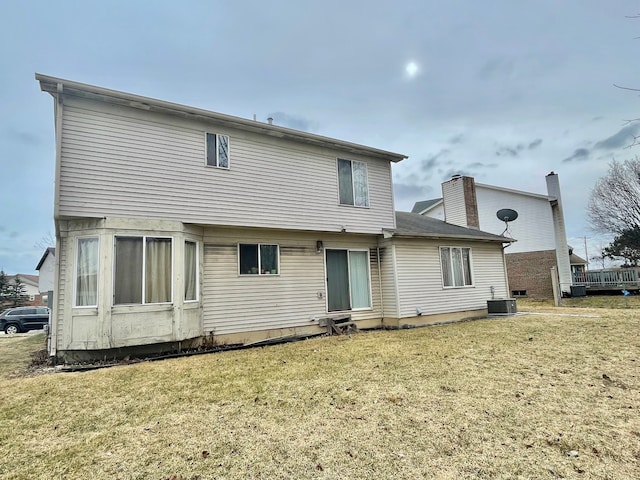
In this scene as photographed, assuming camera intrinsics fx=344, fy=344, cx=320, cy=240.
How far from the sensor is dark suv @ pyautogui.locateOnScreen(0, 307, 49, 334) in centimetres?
1736

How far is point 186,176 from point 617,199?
101 ft

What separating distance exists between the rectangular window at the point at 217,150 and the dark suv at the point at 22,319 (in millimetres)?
14593

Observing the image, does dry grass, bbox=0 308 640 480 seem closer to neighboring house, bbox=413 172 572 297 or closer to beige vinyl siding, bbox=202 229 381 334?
beige vinyl siding, bbox=202 229 381 334

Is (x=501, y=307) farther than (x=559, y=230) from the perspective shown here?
No

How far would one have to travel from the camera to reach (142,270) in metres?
7.63

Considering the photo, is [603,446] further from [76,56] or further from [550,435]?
[76,56]

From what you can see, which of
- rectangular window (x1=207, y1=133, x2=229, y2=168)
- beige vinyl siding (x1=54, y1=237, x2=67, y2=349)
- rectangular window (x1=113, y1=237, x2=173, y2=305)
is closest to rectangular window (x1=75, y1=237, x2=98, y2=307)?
beige vinyl siding (x1=54, y1=237, x2=67, y2=349)

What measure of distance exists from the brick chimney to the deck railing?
12.8 meters

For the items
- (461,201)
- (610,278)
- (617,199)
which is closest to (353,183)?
(461,201)

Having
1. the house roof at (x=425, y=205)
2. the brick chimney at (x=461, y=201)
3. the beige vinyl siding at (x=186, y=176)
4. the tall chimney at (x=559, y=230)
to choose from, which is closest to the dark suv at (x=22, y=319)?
the beige vinyl siding at (x=186, y=176)

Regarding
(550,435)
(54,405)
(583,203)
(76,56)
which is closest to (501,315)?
(550,435)

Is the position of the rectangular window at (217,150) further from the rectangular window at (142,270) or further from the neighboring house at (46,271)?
the neighboring house at (46,271)

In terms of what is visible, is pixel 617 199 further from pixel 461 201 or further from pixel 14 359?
pixel 14 359

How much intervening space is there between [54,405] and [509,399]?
20.6ft
